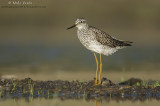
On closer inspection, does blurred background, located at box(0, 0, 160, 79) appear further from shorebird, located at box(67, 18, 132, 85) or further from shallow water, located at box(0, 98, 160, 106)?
shallow water, located at box(0, 98, 160, 106)

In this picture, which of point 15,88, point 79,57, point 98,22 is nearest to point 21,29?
point 98,22

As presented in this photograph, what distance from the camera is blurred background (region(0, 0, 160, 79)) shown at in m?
19.9

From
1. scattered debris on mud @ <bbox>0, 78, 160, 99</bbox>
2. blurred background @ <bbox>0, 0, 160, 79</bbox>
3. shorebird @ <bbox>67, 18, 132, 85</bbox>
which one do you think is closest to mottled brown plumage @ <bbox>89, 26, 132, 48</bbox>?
shorebird @ <bbox>67, 18, 132, 85</bbox>

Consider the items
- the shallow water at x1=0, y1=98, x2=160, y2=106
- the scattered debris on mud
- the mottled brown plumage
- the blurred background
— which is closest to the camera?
the shallow water at x1=0, y1=98, x2=160, y2=106

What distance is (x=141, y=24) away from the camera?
3541 centimetres

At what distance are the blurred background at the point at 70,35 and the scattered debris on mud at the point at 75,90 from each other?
2834mm

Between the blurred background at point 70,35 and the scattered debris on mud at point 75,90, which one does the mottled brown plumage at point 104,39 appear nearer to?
the scattered debris on mud at point 75,90

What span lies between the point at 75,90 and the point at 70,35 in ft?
59.5

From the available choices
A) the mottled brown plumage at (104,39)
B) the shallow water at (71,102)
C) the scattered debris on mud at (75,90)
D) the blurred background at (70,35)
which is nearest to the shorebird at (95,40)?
the mottled brown plumage at (104,39)

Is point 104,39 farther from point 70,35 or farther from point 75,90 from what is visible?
point 70,35

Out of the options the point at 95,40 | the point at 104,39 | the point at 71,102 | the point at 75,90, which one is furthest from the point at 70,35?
the point at 71,102

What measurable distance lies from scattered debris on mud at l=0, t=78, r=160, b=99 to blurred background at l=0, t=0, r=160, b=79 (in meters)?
2.83

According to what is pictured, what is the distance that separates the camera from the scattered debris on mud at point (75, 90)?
13242 mm

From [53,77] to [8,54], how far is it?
22.2 ft
